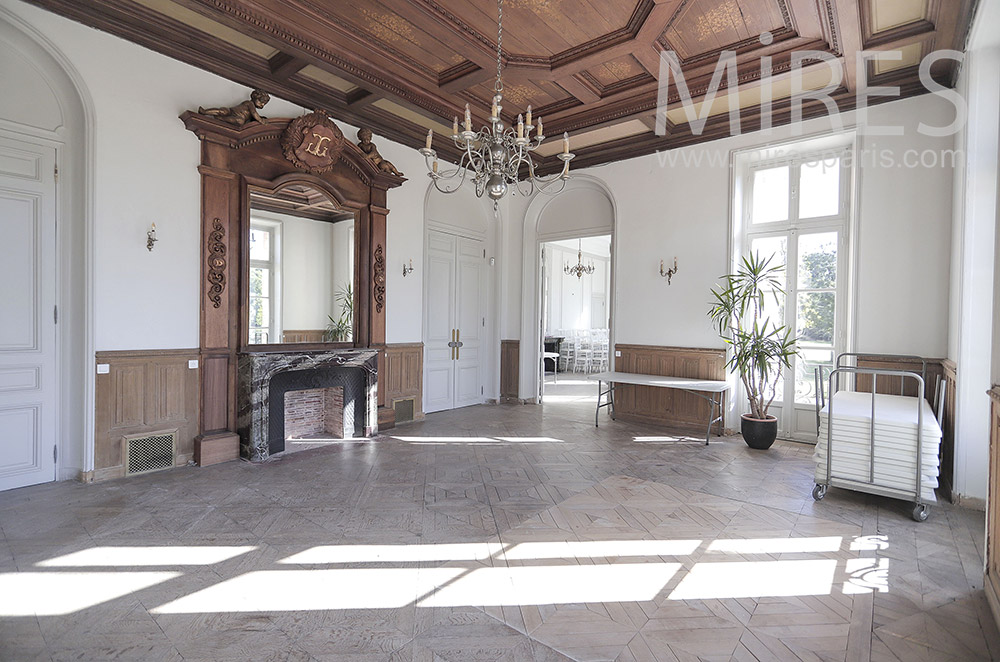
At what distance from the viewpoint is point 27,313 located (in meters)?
3.95

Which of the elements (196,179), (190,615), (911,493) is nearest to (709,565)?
(911,493)

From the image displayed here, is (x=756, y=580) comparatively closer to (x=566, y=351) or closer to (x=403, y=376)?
(x=403, y=376)

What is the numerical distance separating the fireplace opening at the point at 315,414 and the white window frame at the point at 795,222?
186 inches

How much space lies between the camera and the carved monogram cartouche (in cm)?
513

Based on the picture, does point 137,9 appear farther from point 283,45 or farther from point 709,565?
point 709,565

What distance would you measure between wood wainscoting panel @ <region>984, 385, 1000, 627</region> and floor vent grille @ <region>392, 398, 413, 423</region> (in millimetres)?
5525

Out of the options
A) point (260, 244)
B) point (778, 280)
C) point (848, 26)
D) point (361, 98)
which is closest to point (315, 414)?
point (260, 244)

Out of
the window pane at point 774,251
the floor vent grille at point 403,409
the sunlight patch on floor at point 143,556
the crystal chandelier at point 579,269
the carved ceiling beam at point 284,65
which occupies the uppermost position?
the carved ceiling beam at point 284,65

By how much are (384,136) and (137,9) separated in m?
→ 2.72

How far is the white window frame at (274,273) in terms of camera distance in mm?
5145

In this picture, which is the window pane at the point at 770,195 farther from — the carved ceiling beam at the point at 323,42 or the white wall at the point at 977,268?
the carved ceiling beam at the point at 323,42

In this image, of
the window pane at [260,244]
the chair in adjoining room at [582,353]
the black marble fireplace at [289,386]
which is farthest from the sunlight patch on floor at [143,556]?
the chair in adjoining room at [582,353]

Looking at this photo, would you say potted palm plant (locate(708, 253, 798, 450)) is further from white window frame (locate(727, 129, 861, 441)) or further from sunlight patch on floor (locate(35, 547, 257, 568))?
sunlight patch on floor (locate(35, 547, 257, 568))

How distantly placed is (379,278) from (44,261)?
3079 millimetres
